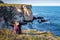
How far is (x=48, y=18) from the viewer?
158 inches

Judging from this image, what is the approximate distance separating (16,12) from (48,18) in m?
0.66

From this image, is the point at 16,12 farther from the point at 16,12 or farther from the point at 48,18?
the point at 48,18

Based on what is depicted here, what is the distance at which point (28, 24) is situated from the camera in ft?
12.8

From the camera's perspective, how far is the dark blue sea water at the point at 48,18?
3730 millimetres

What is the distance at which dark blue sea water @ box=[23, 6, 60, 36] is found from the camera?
3730mm

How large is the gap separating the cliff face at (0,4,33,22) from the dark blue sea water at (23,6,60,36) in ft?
0.40

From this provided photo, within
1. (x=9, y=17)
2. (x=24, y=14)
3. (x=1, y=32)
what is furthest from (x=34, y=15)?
(x=1, y=32)

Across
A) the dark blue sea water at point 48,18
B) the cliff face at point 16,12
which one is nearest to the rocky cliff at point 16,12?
the cliff face at point 16,12

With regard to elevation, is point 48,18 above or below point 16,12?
below

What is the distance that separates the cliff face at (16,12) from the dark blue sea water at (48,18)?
0.12m

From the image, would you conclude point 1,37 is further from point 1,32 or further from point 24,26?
point 24,26

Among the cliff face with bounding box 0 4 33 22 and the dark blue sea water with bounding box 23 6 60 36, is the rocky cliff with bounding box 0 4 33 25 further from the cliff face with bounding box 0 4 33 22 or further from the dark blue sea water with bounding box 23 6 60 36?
the dark blue sea water with bounding box 23 6 60 36

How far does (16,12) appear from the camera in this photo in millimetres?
4094

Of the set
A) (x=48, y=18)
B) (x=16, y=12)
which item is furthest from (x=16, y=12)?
(x=48, y=18)
